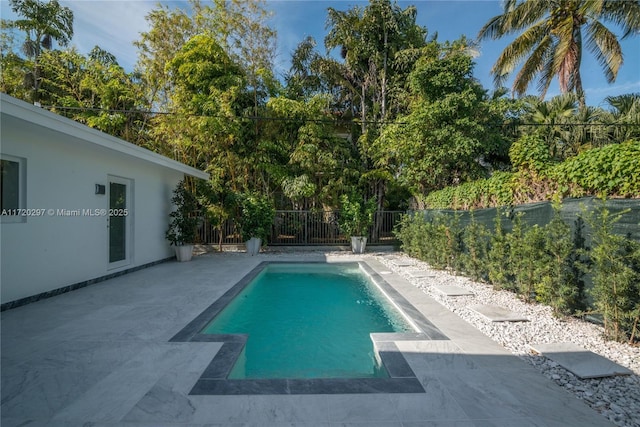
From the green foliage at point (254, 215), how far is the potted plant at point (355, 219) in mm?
2658

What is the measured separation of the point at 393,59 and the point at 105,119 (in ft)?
36.4

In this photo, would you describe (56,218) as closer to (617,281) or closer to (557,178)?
(617,281)

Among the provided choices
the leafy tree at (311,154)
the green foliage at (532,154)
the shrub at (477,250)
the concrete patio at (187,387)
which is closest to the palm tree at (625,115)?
the green foliage at (532,154)

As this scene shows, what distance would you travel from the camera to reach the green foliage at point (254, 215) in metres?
10.1

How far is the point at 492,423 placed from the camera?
1.94 metres

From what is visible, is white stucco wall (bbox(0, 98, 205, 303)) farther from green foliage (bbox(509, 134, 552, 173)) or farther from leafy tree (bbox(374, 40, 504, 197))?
leafy tree (bbox(374, 40, 504, 197))

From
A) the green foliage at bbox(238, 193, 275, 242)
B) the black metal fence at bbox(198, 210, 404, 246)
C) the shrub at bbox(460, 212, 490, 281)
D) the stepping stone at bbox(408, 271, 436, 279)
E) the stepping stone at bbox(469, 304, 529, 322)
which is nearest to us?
the stepping stone at bbox(469, 304, 529, 322)

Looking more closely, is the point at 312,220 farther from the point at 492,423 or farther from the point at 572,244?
the point at 492,423

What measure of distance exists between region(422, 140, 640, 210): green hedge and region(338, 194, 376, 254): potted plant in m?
3.83

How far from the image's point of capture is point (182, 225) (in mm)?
8719

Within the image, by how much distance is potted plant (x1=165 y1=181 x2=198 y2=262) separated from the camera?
344 inches

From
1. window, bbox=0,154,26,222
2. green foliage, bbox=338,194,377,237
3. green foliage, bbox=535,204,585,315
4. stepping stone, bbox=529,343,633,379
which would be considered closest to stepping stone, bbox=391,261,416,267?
green foliage, bbox=338,194,377,237

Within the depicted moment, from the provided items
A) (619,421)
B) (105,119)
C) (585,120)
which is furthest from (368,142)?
(619,421)

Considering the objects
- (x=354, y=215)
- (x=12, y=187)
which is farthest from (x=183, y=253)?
(x=354, y=215)
